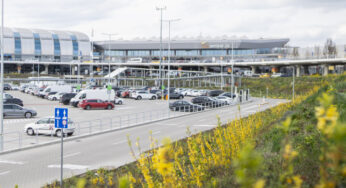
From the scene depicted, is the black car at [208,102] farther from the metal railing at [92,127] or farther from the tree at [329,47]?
the tree at [329,47]

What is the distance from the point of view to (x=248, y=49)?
392 ft

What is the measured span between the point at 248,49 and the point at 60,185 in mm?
112556

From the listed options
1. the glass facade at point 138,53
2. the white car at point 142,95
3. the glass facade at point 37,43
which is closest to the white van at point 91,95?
the white car at point 142,95

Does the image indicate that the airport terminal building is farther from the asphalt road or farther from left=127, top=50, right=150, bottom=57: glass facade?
the asphalt road

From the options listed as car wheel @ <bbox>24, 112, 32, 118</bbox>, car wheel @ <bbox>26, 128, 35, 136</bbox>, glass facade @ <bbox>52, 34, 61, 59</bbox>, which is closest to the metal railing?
car wheel @ <bbox>26, 128, 35, 136</bbox>

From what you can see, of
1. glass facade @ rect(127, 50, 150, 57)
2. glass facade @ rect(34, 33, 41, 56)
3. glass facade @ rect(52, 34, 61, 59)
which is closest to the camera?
glass facade @ rect(34, 33, 41, 56)

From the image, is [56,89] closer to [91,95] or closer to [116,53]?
[91,95]

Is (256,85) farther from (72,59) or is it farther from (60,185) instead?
(60,185)

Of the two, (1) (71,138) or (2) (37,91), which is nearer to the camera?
(1) (71,138)

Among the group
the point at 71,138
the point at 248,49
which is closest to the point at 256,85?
the point at 248,49

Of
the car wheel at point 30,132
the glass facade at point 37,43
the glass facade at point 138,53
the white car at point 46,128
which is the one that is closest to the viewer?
the white car at point 46,128

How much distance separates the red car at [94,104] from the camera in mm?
42125

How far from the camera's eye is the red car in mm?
42125

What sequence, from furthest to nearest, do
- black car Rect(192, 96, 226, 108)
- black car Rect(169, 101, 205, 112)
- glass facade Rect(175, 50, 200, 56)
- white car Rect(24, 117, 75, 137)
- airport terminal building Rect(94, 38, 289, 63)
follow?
Answer: glass facade Rect(175, 50, 200, 56) < airport terminal building Rect(94, 38, 289, 63) < black car Rect(192, 96, 226, 108) < black car Rect(169, 101, 205, 112) < white car Rect(24, 117, 75, 137)
